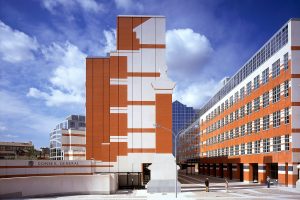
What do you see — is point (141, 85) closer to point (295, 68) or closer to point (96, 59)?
point (96, 59)

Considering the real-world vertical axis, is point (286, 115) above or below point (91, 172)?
above

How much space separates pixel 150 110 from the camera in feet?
157

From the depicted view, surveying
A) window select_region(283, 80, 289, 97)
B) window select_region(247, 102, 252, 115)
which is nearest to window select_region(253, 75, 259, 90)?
window select_region(247, 102, 252, 115)

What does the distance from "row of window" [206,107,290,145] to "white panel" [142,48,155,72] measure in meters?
19.6

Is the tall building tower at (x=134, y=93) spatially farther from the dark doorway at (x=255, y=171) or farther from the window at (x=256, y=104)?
the dark doorway at (x=255, y=171)

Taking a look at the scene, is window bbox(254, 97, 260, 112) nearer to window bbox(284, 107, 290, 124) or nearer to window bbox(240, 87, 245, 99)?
window bbox(240, 87, 245, 99)

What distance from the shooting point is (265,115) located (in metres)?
56.2

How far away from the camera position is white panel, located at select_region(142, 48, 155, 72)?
4853cm

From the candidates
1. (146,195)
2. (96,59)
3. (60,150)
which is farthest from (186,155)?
(146,195)

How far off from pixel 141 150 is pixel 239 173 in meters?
31.3

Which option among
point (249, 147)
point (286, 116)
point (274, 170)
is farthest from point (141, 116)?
point (249, 147)

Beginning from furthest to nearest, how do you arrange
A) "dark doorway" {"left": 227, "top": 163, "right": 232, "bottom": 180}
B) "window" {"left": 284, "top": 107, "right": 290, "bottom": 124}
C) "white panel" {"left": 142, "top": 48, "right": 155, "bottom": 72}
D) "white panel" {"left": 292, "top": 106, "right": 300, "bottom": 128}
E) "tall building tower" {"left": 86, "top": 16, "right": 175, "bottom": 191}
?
"dark doorway" {"left": 227, "top": 163, "right": 232, "bottom": 180}
"white panel" {"left": 142, "top": 48, "right": 155, "bottom": 72}
"tall building tower" {"left": 86, "top": 16, "right": 175, "bottom": 191}
"window" {"left": 284, "top": 107, "right": 290, "bottom": 124}
"white panel" {"left": 292, "top": 106, "right": 300, "bottom": 128}

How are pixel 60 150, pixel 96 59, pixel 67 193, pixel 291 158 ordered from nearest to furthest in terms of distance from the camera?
pixel 67 193, pixel 291 158, pixel 96 59, pixel 60 150

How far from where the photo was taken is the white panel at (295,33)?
1844 inches
